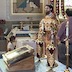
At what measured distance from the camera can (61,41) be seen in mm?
4348

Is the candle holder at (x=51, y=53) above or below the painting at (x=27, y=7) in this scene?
below

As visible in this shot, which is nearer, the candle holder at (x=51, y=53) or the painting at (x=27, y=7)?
the candle holder at (x=51, y=53)

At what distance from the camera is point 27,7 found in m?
6.24

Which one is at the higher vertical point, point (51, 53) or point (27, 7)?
point (27, 7)

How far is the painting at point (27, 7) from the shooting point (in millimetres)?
6148

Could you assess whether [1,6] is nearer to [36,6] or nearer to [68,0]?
[36,6]

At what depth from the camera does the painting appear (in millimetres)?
6148

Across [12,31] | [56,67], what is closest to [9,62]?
[56,67]

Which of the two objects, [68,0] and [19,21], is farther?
[19,21]

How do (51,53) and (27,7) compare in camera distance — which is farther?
(27,7)

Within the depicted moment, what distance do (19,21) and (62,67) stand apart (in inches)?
140

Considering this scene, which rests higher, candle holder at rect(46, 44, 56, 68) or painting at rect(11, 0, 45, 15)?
painting at rect(11, 0, 45, 15)

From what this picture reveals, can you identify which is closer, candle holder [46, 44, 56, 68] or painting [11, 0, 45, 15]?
candle holder [46, 44, 56, 68]

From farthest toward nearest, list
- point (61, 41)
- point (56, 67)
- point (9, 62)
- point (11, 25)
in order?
1. point (11, 25)
2. point (61, 41)
3. point (56, 67)
4. point (9, 62)
